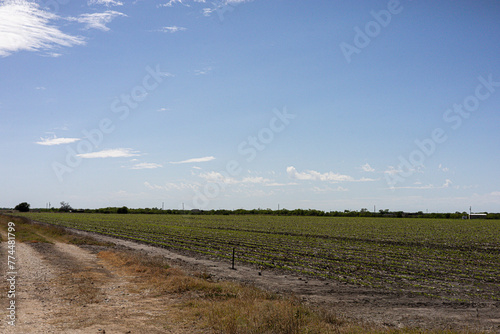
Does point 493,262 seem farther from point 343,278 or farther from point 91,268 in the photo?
point 91,268

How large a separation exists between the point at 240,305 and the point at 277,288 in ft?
24.5

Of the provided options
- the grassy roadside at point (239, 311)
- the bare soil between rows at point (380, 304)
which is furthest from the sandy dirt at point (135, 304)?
the grassy roadside at point (239, 311)

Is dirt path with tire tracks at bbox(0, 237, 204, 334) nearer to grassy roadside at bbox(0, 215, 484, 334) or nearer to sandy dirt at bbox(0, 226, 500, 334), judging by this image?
sandy dirt at bbox(0, 226, 500, 334)

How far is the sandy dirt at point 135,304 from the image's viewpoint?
38.5 feet

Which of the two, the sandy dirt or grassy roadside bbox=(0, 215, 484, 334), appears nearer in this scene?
grassy roadside bbox=(0, 215, 484, 334)

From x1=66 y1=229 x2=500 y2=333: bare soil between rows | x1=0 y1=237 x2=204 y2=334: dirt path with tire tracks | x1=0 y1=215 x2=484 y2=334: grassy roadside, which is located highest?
x1=0 y1=215 x2=484 y2=334: grassy roadside

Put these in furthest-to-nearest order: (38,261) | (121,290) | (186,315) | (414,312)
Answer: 1. (38,261)
2. (121,290)
3. (414,312)
4. (186,315)

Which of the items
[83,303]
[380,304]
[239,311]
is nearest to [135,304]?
[83,303]

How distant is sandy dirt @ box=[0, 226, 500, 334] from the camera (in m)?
11.7

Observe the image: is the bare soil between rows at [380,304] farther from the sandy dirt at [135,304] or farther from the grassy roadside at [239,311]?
the grassy roadside at [239,311]

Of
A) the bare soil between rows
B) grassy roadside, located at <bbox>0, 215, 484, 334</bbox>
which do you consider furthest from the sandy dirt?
grassy roadside, located at <bbox>0, 215, 484, 334</bbox>

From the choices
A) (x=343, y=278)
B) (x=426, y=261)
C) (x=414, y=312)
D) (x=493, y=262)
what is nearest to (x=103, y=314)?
(x=414, y=312)

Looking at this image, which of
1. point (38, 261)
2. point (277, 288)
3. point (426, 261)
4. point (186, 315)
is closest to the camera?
point (186, 315)

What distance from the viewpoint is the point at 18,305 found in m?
13.7
